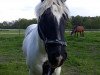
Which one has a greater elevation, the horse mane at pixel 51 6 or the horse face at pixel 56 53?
the horse mane at pixel 51 6

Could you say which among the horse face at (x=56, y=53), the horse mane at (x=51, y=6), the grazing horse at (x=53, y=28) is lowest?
the horse face at (x=56, y=53)

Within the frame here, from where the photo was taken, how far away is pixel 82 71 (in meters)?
8.20

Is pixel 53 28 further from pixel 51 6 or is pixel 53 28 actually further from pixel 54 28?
pixel 51 6

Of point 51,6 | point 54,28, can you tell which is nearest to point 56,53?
point 54,28

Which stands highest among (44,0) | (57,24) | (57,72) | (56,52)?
(44,0)

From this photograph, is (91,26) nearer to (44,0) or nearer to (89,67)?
(89,67)

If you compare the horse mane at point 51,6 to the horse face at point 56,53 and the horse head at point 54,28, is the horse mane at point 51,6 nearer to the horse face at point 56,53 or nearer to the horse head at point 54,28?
the horse head at point 54,28

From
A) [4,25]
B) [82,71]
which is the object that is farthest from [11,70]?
[4,25]

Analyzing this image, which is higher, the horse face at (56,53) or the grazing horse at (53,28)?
the grazing horse at (53,28)

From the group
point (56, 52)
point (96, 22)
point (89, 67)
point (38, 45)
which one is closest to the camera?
point (56, 52)

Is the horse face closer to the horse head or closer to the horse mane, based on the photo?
the horse head

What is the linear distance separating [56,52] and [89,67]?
5.60 meters

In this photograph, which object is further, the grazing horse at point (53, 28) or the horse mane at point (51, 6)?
the horse mane at point (51, 6)

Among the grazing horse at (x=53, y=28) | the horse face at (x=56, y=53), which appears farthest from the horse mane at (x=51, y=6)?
the horse face at (x=56, y=53)
